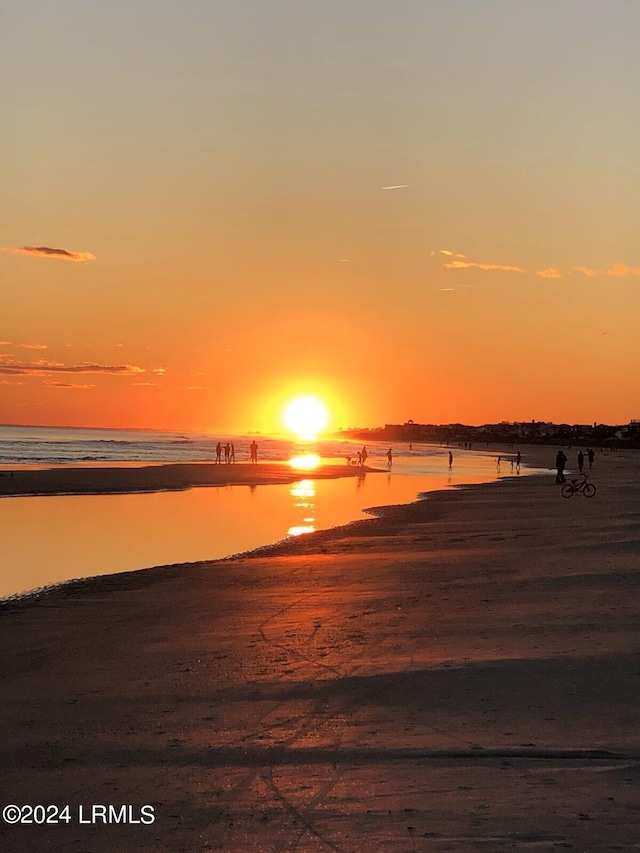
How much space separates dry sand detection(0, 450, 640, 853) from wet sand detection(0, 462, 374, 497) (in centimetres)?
2774

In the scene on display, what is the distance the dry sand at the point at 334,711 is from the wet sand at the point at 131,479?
27.7 meters

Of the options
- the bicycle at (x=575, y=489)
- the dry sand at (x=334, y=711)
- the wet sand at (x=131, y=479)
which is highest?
the bicycle at (x=575, y=489)

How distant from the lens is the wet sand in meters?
43.2

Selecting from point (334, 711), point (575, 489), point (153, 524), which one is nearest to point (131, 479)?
point (153, 524)

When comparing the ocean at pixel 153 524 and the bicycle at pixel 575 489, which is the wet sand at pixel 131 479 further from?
the bicycle at pixel 575 489

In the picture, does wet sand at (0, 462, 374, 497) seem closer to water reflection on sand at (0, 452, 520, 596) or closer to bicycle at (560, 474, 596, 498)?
water reflection on sand at (0, 452, 520, 596)

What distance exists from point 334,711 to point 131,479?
44.4m

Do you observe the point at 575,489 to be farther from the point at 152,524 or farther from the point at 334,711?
the point at 334,711

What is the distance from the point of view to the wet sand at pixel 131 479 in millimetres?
43188

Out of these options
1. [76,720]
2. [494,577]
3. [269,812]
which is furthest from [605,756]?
[494,577]

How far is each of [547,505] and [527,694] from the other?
25.6 m

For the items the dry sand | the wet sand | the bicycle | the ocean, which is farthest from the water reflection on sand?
the bicycle

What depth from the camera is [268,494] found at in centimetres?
4406

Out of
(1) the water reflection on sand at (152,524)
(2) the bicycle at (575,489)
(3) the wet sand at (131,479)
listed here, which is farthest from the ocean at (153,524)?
(2) the bicycle at (575,489)
